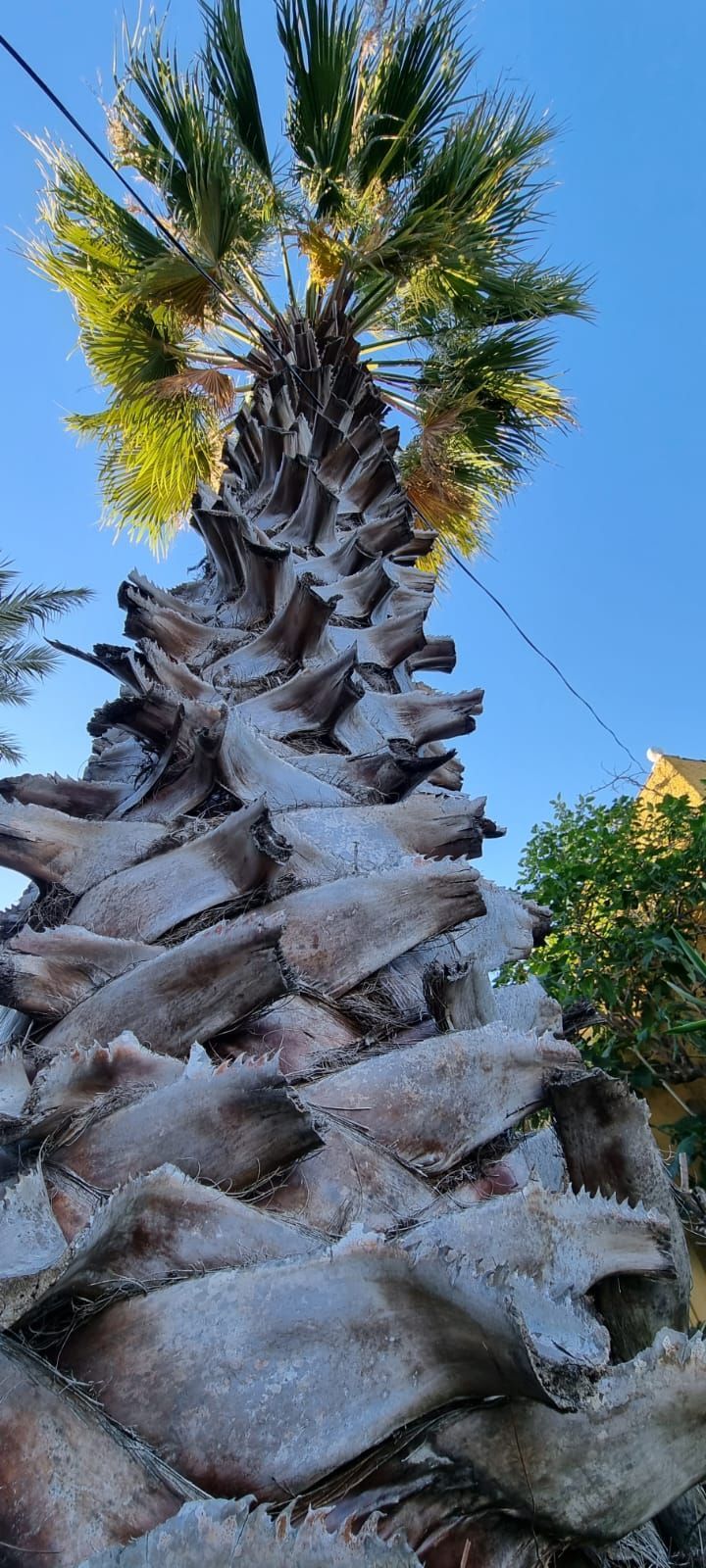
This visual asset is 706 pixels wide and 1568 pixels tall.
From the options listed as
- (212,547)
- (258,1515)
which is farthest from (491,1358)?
(212,547)

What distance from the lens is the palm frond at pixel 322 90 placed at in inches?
165

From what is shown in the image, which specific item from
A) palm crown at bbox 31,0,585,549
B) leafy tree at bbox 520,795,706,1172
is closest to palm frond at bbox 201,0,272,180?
palm crown at bbox 31,0,585,549

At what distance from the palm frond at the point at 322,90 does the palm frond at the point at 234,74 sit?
0.19m

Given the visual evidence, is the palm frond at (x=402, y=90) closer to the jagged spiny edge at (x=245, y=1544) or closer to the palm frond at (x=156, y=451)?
the palm frond at (x=156, y=451)

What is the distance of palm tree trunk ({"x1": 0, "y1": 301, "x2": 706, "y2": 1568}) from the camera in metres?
0.79

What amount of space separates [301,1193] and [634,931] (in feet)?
16.7

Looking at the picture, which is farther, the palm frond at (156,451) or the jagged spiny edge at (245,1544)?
the palm frond at (156,451)

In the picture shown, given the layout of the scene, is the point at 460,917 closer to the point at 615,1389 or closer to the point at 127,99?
the point at 615,1389

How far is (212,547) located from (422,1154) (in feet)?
6.16

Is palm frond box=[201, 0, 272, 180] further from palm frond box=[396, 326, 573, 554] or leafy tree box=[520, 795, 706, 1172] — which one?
leafy tree box=[520, 795, 706, 1172]

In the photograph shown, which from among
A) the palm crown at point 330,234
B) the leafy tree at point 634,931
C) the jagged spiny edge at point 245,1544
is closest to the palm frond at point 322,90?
the palm crown at point 330,234

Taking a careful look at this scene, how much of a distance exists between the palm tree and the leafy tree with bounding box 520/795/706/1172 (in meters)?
3.44

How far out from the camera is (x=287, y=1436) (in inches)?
31.4

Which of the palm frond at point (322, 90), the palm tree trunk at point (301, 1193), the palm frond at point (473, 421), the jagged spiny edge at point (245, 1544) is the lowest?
the jagged spiny edge at point (245, 1544)
